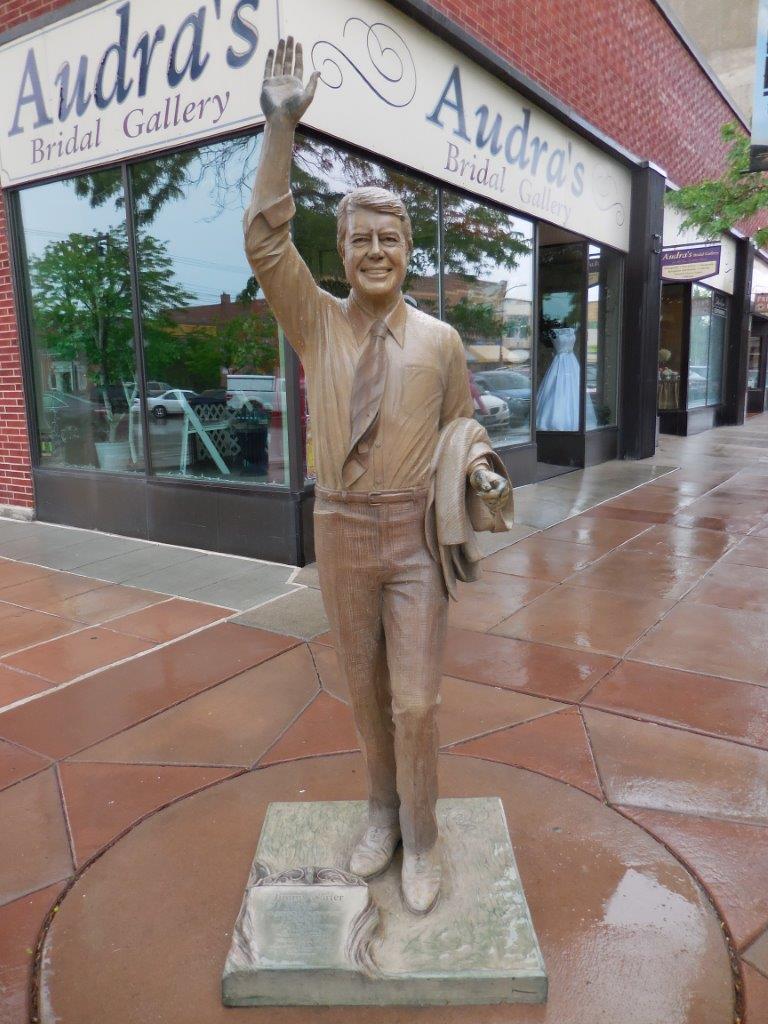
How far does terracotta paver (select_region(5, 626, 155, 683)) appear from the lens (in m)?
4.26

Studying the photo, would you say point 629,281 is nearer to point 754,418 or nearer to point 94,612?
point 94,612

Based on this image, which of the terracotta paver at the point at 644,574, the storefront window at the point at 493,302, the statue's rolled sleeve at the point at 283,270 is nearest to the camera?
the statue's rolled sleeve at the point at 283,270

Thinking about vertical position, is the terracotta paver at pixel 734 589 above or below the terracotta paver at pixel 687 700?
above

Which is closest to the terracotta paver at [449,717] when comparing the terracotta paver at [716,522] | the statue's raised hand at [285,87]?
the statue's raised hand at [285,87]

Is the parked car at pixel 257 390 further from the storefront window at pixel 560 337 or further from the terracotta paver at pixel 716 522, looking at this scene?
the storefront window at pixel 560 337

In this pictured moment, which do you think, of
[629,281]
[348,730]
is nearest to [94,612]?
[348,730]

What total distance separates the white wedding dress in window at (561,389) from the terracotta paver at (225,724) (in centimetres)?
801

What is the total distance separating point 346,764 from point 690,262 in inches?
486

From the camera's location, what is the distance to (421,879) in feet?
7.52

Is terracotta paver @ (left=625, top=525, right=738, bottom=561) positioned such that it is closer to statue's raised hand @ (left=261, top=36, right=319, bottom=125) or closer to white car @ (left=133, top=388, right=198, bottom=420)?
white car @ (left=133, top=388, right=198, bottom=420)

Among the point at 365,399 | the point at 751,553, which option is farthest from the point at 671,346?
the point at 365,399

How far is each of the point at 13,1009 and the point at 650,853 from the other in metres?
1.94

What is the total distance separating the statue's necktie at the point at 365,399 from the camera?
211cm

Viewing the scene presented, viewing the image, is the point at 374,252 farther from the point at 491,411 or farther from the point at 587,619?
the point at 491,411
